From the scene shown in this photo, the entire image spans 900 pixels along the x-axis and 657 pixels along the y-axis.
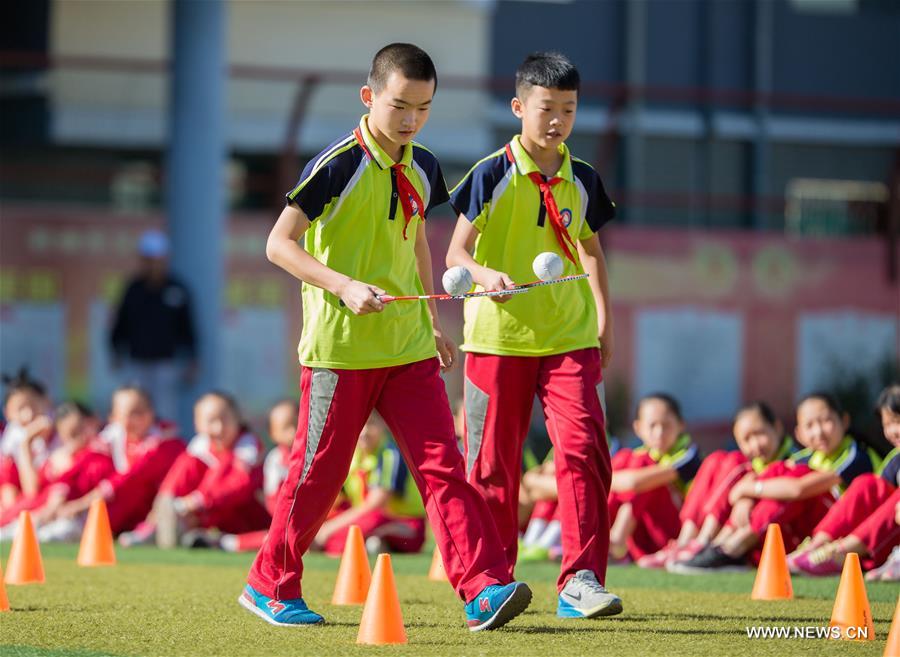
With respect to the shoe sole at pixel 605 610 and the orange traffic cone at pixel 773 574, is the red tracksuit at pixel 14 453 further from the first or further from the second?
the shoe sole at pixel 605 610

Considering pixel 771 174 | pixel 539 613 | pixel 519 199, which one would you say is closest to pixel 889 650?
pixel 539 613

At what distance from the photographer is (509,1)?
2050cm

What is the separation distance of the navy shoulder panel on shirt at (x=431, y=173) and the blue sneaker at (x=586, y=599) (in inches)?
Result: 57.6

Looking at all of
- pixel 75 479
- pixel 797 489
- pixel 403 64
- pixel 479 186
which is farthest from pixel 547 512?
pixel 403 64

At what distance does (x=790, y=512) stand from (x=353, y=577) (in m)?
2.48

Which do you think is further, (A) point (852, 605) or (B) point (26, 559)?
(B) point (26, 559)

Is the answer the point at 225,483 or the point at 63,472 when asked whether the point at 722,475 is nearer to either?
the point at 225,483

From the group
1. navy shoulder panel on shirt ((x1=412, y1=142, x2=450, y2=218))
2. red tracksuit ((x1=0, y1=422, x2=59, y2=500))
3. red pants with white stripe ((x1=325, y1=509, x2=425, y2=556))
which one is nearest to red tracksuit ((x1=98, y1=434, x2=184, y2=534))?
red tracksuit ((x1=0, y1=422, x2=59, y2=500))

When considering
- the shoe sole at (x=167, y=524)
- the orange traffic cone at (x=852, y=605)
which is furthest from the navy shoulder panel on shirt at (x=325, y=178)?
the shoe sole at (x=167, y=524)

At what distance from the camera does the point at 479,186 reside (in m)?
6.43

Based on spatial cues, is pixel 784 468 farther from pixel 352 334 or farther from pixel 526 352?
pixel 352 334

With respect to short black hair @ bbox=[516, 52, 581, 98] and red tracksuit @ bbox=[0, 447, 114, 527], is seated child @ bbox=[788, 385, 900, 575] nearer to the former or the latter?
short black hair @ bbox=[516, 52, 581, 98]

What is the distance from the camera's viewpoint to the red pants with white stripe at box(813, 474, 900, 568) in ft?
25.5

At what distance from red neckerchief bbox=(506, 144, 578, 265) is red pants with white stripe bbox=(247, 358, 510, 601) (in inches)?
31.7
